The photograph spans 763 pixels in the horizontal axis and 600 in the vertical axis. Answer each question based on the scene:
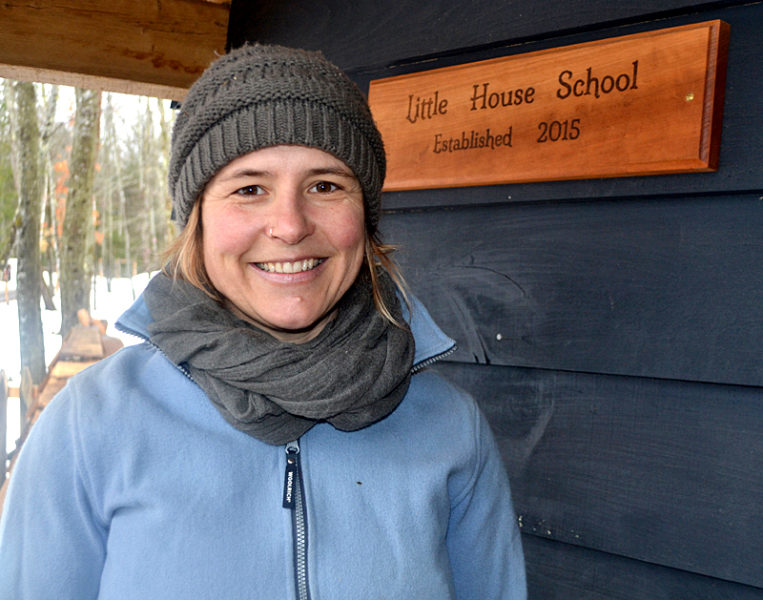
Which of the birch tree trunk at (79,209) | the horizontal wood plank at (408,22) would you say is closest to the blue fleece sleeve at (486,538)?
the horizontal wood plank at (408,22)

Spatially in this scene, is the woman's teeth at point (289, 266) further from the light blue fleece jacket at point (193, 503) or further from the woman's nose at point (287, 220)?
the light blue fleece jacket at point (193, 503)

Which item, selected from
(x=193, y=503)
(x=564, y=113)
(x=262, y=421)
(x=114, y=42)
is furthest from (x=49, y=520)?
(x=114, y=42)

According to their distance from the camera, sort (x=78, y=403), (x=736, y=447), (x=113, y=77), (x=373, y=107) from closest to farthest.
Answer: (x=78, y=403), (x=736, y=447), (x=373, y=107), (x=113, y=77)

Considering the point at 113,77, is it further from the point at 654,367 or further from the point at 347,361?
the point at 654,367

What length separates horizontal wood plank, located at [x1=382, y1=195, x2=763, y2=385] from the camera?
1.38 m

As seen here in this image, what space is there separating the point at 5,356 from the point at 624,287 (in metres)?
5.80

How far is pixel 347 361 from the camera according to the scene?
1180 mm

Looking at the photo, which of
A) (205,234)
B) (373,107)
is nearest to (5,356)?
(373,107)

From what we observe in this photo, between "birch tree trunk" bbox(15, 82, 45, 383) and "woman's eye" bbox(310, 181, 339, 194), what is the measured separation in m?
5.27

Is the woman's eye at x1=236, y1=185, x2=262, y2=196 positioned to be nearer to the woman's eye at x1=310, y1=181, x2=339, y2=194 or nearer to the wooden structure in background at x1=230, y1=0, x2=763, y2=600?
the woman's eye at x1=310, y1=181, x2=339, y2=194

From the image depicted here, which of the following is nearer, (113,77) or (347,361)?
(347,361)

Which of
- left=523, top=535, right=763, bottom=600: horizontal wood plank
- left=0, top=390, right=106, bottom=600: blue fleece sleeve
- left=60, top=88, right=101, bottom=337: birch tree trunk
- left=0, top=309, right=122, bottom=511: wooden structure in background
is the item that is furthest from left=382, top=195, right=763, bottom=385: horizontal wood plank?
left=60, top=88, right=101, bottom=337: birch tree trunk

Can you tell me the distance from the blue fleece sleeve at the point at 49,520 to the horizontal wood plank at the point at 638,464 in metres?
0.99

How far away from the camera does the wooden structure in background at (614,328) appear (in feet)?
4.49
